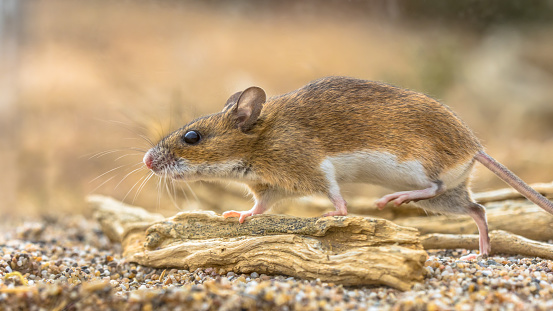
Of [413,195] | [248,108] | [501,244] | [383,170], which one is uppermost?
[248,108]

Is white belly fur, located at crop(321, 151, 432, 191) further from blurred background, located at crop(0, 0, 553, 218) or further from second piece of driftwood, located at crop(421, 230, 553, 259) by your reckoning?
blurred background, located at crop(0, 0, 553, 218)

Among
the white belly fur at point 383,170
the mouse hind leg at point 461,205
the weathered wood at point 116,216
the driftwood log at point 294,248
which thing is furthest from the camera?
the weathered wood at point 116,216

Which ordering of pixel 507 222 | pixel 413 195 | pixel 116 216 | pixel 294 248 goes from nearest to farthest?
pixel 294 248, pixel 413 195, pixel 507 222, pixel 116 216

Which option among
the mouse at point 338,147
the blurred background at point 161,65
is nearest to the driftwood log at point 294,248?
the mouse at point 338,147

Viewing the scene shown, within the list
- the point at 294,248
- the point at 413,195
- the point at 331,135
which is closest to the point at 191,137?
the point at 331,135

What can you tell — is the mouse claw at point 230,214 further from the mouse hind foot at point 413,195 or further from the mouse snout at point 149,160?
the mouse hind foot at point 413,195

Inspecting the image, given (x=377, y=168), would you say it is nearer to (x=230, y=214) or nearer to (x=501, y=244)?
(x=230, y=214)

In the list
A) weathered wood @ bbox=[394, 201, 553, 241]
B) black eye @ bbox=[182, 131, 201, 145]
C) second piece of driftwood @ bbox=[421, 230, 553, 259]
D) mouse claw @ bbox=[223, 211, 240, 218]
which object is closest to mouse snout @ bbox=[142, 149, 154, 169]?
black eye @ bbox=[182, 131, 201, 145]
